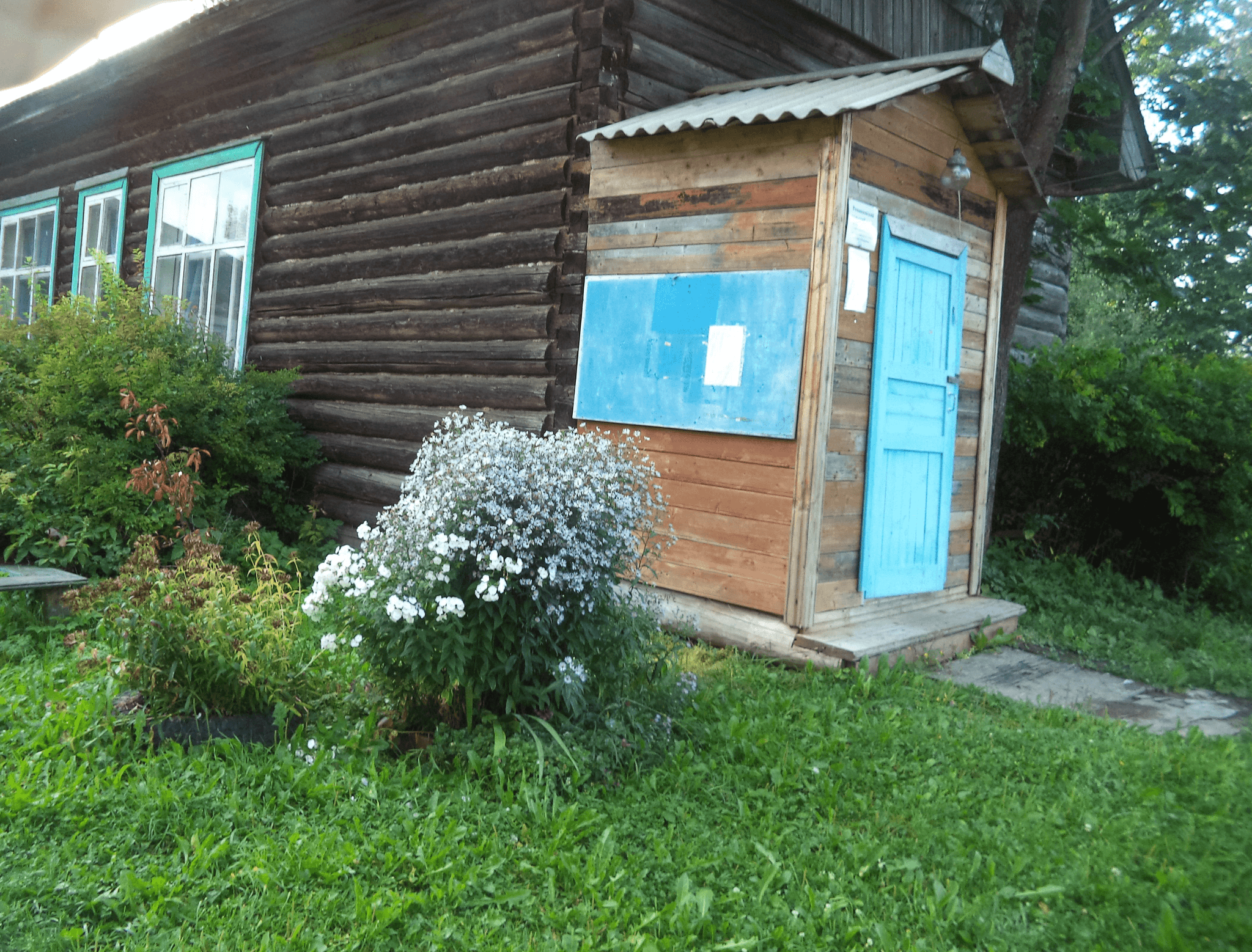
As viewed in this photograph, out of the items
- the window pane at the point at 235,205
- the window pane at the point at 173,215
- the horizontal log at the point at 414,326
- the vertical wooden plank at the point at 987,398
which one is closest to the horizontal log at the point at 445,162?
the window pane at the point at 235,205

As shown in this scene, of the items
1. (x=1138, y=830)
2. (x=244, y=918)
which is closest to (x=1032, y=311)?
(x=1138, y=830)

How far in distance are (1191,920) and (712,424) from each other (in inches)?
129

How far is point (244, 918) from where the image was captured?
2451mm

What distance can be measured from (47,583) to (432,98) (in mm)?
A: 4324

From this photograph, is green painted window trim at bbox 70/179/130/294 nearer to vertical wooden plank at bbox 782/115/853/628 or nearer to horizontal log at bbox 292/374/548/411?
horizontal log at bbox 292/374/548/411

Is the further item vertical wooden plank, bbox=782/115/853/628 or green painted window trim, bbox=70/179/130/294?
green painted window trim, bbox=70/179/130/294

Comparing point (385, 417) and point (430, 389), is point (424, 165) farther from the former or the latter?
point (385, 417)

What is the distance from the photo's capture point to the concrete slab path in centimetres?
450

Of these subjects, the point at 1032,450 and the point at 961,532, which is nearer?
the point at 961,532

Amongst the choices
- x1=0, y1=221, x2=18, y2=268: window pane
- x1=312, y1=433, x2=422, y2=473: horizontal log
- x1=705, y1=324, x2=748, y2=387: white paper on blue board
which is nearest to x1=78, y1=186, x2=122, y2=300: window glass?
x1=0, y1=221, x2=18, y2=268: window pane

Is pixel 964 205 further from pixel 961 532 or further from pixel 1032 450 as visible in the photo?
pixel 1032 450

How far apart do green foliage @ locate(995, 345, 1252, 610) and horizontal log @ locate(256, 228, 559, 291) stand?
166 inches

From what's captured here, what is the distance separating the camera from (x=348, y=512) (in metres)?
7.54

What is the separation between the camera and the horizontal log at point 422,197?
6137mm
